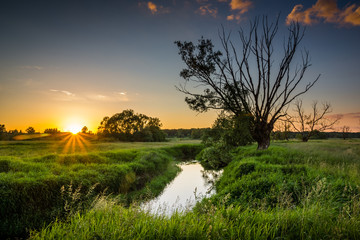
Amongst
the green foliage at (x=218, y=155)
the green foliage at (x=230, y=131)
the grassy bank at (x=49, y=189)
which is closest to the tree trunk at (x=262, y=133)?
the green foliage at (x=230, y=131)

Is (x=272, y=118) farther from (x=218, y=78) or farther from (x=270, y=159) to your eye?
(x=218, y=78)

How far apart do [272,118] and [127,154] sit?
1544 centimetres

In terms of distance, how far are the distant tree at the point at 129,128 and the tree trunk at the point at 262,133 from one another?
53734 millimetres

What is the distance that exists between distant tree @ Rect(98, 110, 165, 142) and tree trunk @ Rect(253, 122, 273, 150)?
176 ft

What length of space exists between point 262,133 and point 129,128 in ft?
200

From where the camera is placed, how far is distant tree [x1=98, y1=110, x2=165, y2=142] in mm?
66812

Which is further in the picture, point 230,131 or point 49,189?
point 230,131

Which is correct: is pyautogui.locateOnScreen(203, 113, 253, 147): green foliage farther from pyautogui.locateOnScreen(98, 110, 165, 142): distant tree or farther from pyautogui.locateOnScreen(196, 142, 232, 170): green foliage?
pyautogui.locateOnScreen(98, 110, 165, 142): distant tree

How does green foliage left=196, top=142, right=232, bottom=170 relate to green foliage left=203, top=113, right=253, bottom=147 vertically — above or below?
below

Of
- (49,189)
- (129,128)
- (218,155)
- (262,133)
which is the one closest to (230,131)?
(262,133)

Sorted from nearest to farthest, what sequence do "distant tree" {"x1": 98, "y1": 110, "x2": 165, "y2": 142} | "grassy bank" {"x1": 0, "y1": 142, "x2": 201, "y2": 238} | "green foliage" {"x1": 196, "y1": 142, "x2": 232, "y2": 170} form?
"grassy bank" {"x1": 0, "y1": 142, "x2": 201, "y2": 238} → "green foliage" {"x1": 196, "y1": 142, "x2": 232, "y2": 170} → "distant tree" {"x1": 98, "y1": 110, "x2": 165, "y2": 142}

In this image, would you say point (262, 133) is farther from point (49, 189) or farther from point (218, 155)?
point (49, 189)

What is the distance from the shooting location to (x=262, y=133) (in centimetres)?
1648

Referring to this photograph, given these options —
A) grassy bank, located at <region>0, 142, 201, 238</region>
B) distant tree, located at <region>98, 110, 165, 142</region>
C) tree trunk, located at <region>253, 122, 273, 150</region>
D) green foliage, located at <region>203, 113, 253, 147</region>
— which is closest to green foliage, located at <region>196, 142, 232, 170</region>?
green foliage, located at <region>203, 113, 253, 147</region>
